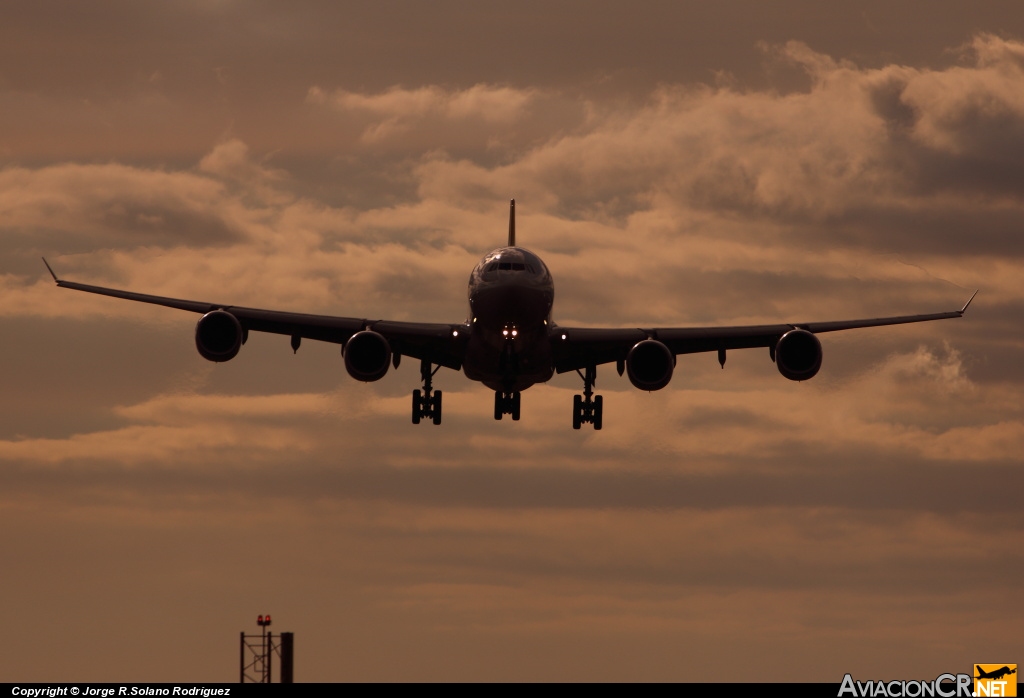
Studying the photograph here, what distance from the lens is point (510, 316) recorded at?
170ft

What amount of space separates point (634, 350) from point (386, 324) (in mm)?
8053

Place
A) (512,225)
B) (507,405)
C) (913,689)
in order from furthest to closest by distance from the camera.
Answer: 1. (512,225)
2. (507,405)
3. (913,689)

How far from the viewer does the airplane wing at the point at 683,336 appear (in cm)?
5569

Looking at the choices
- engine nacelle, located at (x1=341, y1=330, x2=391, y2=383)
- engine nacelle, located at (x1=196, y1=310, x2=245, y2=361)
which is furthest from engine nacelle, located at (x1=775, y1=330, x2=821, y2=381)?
engine nacelle, located at (x1=196, y1=310, x2=245, y2=361)

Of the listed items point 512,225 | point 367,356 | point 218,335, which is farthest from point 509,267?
Answer: point 512,225

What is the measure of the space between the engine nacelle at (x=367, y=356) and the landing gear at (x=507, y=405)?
6932 mm

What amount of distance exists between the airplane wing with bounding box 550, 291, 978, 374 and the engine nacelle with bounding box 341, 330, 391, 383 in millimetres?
5534

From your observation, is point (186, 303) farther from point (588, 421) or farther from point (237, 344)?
point (588, 421)

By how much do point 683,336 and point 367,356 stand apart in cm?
1061

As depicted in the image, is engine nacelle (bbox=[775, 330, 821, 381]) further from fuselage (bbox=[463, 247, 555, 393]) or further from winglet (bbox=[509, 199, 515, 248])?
winglet (bbox=[509, 199, 515, 248])

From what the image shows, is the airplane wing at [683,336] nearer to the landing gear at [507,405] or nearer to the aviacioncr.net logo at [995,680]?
the landing gear at [507,405]

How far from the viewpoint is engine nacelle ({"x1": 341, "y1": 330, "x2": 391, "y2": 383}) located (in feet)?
Answer: 176

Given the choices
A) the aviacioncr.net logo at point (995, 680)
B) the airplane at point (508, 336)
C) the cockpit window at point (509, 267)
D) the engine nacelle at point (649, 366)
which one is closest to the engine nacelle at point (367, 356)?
the airplane at point (508, 336)

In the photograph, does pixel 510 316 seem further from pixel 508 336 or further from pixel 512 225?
pixel 512 225
